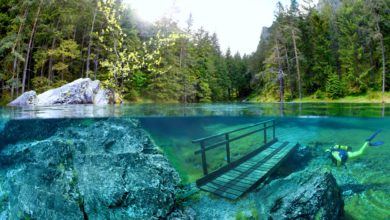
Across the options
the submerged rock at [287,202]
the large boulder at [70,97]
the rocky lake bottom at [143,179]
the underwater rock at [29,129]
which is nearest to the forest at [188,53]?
the large boulder at [70,97]

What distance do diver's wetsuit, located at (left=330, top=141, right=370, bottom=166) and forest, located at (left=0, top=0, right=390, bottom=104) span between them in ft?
60.4

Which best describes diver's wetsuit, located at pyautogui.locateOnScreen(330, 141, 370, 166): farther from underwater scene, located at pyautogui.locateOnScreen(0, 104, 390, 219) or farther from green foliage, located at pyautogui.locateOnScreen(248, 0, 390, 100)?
green foliage, located at pyautogui.locateOnScreen(248, 0, 390, 100)

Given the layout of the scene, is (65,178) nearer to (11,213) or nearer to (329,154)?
(11,213)

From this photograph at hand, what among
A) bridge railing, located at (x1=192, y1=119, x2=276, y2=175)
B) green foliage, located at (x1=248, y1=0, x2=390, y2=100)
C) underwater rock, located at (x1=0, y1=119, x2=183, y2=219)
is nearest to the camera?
underwater rock, located at (x1=0, y1=119, x2=183, y2=219)

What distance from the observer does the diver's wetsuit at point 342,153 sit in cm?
774

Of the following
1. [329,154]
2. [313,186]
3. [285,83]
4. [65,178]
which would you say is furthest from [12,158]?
[285,83]

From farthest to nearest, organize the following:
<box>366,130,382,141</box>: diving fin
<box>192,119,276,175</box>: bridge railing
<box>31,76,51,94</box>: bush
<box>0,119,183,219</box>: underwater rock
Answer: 1. <box>31,76,51,94</box>: bush
2. <box>366,130,382,141</box>: diving fin
3. <box>192,119,276,175</box>: bridge railing
4. <box>0,119,183,219</box>: underwater rock

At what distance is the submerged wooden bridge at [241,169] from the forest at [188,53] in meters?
17.2

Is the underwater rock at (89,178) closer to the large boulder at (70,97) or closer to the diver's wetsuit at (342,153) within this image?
the diver's wetsuit at (342,153)

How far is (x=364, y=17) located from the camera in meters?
32.4

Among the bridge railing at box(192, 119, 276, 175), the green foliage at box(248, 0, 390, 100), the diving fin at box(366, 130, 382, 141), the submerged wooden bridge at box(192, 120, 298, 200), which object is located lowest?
the submerged wooden bridge at box(192, 120, 298, 200)

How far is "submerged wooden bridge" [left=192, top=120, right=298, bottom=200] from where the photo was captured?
22.9 feet

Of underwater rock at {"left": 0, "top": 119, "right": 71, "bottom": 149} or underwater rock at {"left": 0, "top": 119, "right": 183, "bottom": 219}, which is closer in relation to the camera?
underwater rock at {"left": 0, "top": 119, "right": 183, "bottom": 219}

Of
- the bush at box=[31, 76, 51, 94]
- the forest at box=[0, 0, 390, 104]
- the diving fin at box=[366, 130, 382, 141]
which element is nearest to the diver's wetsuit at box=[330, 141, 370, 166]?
the diving fin at box=[366, 130, 382, 141]
